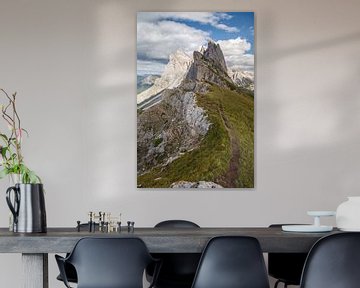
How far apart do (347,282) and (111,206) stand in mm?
2562

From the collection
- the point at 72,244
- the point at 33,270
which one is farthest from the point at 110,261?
the point at 33,270

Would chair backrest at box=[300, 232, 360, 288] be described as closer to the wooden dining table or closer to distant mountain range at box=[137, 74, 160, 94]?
the wooden dining table

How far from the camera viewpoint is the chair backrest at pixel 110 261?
3242mm

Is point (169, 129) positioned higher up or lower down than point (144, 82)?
lower down

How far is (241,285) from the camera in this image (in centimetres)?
333

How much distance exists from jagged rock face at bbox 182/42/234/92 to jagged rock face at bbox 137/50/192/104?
0.16 feet

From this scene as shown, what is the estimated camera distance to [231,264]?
10.9ft

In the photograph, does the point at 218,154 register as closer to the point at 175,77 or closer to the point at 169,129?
the point at 169,129

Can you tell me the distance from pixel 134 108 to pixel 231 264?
243 cm

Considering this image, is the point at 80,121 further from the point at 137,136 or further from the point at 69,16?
the point at 69,16

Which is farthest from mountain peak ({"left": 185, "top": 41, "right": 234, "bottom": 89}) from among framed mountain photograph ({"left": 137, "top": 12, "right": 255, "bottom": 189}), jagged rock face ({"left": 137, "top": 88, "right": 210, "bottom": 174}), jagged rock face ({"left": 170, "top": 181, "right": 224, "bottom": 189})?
jagged rock face ({"left": 170, "top": 181, "right": 224, "bottom": 189})

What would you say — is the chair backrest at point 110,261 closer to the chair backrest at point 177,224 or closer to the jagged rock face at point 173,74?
the chair backrest at point 177,224

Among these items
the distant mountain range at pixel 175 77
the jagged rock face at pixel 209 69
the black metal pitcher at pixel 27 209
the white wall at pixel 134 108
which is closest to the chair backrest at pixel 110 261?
the black metal pitcher at pixel 27 209

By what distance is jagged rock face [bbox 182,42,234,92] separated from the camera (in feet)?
18.2
